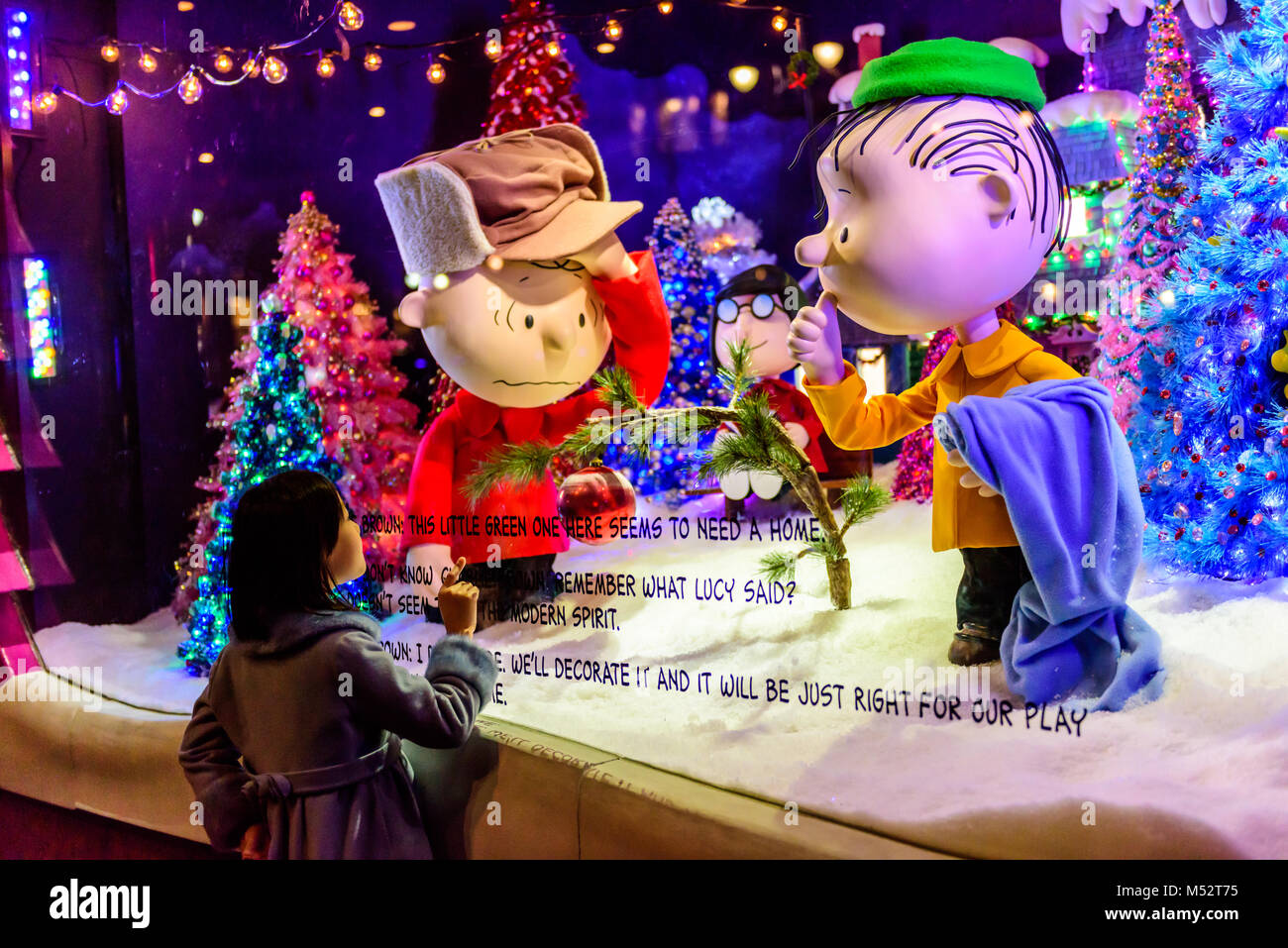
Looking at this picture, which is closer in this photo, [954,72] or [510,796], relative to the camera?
[954,72]

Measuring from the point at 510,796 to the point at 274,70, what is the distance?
6.86 feet

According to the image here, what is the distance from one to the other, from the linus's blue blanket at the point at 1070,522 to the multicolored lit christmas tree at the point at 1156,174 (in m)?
0.48

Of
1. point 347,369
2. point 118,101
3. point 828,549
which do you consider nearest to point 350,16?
point 118,101

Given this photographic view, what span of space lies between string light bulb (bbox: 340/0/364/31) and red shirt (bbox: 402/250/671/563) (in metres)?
1.07

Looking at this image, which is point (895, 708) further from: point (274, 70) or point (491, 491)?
point (274, 70)

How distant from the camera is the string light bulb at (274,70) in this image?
302cm

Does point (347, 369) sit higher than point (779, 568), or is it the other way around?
point (347, 369)

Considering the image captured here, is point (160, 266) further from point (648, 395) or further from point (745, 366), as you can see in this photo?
point (745, 366)

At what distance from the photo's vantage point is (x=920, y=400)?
2.14 meters

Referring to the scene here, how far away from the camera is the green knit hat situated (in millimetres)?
1943

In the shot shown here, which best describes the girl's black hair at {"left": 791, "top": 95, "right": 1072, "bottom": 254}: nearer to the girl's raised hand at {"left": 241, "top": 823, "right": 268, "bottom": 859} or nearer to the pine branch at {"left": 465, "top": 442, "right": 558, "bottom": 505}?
the pine branch at {"left": 465, "top": 442, "right": 558, "bottom": 505}

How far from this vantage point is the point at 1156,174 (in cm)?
220
